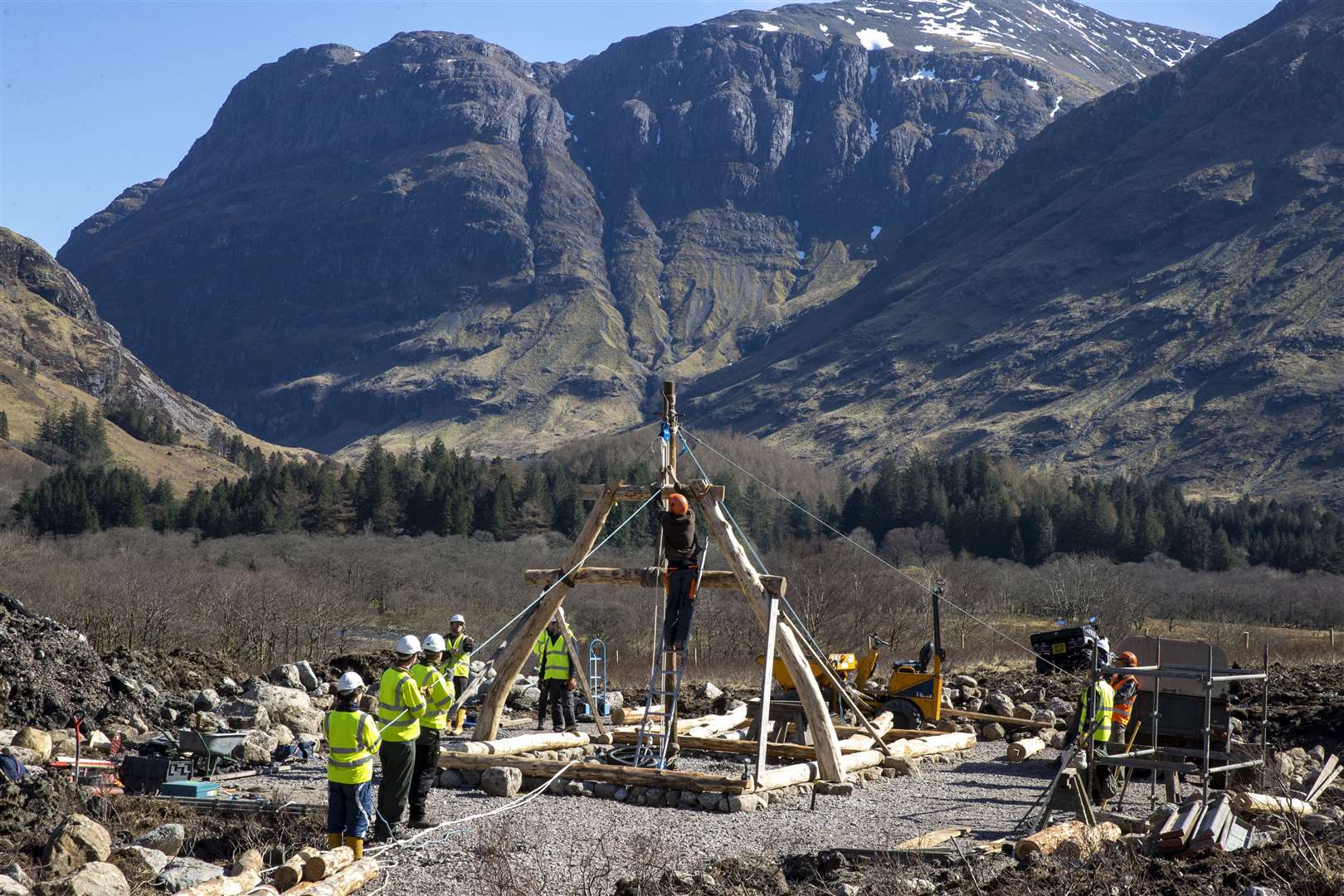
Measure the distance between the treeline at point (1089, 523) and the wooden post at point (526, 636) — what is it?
3389 inches

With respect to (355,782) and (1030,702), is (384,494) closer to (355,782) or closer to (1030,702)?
(1030,702)

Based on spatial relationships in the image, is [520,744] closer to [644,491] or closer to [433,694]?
[644,491]

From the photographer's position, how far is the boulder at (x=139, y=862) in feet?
42.1

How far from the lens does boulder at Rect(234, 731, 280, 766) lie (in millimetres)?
20641

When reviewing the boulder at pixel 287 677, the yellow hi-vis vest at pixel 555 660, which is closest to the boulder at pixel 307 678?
the boulder at pixel 287 677

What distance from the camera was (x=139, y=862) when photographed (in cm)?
1316

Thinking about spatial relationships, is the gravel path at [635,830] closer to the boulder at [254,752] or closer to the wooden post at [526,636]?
the boulder at [254,752]

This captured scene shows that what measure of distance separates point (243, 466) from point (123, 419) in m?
12.6

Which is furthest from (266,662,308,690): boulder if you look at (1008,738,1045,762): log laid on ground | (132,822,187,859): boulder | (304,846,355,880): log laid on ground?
(304,846,355,880): log laid on ground

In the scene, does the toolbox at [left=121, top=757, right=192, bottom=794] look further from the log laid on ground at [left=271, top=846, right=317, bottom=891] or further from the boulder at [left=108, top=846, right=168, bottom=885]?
the log laid on ground at [left=271, top=846, right=317, bottom=891]

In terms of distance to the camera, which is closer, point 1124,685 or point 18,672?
point 1124,685

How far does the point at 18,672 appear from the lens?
2473cm

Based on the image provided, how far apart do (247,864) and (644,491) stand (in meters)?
8.93

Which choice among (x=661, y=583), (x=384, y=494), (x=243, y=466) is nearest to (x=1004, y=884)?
(x=661, y=583)
